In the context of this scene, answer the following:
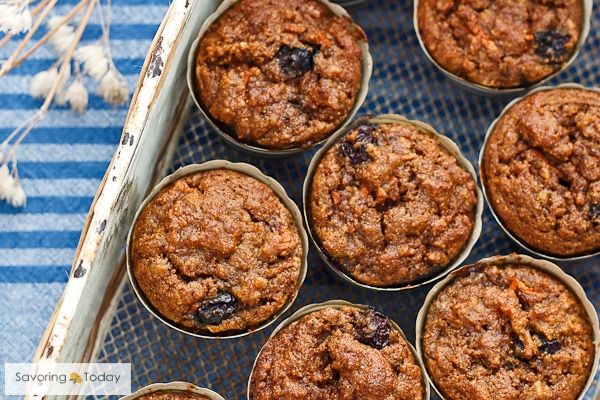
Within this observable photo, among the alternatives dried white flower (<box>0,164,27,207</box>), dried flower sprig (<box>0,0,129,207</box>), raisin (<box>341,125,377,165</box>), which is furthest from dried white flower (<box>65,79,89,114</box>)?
raisin (<box>341,125,377,165</box>)

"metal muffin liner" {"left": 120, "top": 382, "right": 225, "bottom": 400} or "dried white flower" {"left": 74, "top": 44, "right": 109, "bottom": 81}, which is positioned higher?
"dried white flower" {"left": 74, "top": 44, "right": 109, "bottom": 81}

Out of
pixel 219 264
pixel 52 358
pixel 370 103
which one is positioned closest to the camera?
pixel 52 358

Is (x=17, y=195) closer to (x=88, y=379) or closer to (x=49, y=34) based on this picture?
(x=49, y=34)

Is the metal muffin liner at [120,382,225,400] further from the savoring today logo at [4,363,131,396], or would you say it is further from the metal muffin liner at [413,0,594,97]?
the metal muffin liner at [413,0,594,97]

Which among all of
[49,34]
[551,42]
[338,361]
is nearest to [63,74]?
[49,34]

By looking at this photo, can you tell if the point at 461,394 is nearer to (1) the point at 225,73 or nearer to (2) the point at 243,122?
(2) the point at 243,122

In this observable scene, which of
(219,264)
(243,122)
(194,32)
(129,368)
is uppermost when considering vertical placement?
(194,32)

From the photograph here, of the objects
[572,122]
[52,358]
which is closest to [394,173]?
[572,122]
